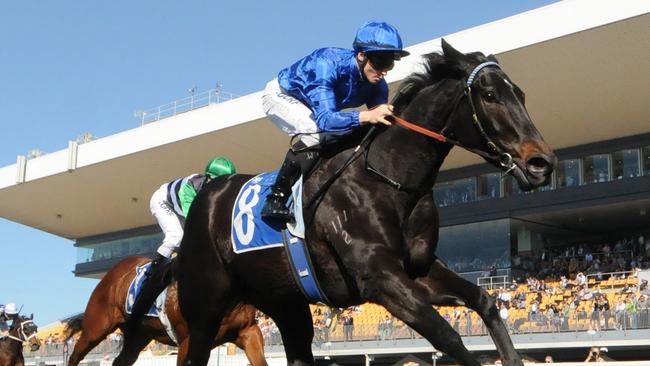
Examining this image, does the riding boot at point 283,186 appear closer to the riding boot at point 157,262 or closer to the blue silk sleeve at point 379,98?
the blue silk sleeve at point 379,98

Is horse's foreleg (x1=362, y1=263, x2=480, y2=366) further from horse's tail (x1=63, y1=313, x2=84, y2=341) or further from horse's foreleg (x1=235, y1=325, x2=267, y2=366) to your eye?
horse's tail (x1=63, y1=313, x2=84, y2=341)

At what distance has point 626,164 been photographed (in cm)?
2589

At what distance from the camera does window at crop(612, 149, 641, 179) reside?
25.7 m

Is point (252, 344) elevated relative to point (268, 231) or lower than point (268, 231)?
lower

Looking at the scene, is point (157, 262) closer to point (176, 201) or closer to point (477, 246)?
point (176, 201)

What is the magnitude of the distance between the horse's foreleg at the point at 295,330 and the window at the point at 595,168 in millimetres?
22504

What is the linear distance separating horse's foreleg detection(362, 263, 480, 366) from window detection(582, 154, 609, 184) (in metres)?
23.3

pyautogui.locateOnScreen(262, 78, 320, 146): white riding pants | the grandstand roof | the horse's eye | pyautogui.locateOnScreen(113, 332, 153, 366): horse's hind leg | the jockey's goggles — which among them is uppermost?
the grandstand roof

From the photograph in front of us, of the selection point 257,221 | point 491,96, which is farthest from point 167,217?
point 491,96

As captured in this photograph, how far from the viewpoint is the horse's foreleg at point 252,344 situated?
8617 mm

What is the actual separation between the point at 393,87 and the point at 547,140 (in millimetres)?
5631

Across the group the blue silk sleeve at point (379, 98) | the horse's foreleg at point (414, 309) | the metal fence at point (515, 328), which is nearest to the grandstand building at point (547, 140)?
the metal fence at point (515, 328)

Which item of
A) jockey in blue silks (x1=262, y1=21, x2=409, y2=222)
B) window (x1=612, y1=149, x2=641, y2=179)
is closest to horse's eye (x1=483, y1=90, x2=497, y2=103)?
jockey in blue silks (x1=262, y1=21, x2=409, y2=222)

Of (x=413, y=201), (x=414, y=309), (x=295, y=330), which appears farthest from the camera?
(x=295, y=330)
